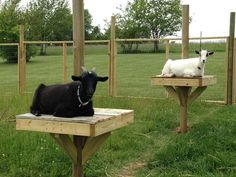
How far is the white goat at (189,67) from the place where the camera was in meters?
7.74

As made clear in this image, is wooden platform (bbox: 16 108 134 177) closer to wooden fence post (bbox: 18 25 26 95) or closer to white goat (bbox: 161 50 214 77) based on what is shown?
white goat (bbox: 161 50 214 77)

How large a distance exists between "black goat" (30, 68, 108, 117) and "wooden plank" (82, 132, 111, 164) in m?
0.32

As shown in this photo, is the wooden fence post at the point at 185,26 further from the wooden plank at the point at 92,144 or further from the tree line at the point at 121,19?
the tree line at the point at 121,19

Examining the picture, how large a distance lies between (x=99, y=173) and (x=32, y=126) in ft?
5.24

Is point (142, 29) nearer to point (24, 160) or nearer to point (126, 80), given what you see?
point (126, 80)

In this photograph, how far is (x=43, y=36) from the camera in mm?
46594

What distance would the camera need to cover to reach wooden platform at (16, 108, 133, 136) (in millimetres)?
3957

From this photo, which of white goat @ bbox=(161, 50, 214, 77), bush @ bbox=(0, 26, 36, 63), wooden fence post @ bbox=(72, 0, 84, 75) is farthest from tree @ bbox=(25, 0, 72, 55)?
wooden fence post @ bbox=(72, 0, 84, 75)

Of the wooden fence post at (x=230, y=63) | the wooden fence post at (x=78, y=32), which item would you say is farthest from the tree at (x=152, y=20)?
the wooden fence post at (x=78, y=32)

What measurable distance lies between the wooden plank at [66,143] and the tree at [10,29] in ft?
65.0

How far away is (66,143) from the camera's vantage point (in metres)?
4.37

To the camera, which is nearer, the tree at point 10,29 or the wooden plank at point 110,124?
the wooden plank at point 110,124

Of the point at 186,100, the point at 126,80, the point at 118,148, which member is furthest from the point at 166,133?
the point at 126,80

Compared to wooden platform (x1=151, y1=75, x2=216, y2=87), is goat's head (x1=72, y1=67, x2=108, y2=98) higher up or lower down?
higher up
